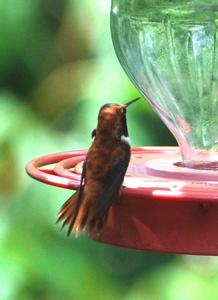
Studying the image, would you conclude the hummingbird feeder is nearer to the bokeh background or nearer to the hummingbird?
the hummingbird

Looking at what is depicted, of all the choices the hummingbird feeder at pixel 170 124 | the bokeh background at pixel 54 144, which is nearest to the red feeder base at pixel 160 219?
the hummingbird feeder at pixel 170 124

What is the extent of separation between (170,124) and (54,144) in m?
0.76

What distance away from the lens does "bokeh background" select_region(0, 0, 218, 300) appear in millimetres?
2605

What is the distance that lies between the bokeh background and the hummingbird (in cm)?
78

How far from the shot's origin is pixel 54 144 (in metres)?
2.59

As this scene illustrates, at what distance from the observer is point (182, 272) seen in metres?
2.61

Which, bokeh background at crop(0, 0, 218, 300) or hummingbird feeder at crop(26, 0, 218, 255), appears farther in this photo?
bokeh background at crop(0, 0, 218, 300)

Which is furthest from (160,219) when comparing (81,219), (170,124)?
(170,124)

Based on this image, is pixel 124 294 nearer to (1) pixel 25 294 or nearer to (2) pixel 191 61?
(1) pixel 25 294

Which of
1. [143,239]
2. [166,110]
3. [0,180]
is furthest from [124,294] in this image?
[143,239]

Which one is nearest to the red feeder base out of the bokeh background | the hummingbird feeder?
the hummingbird feeder

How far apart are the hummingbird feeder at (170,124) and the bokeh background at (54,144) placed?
2.12ft

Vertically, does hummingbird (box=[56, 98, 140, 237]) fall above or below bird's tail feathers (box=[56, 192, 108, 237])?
above

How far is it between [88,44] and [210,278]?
0.87 meters
